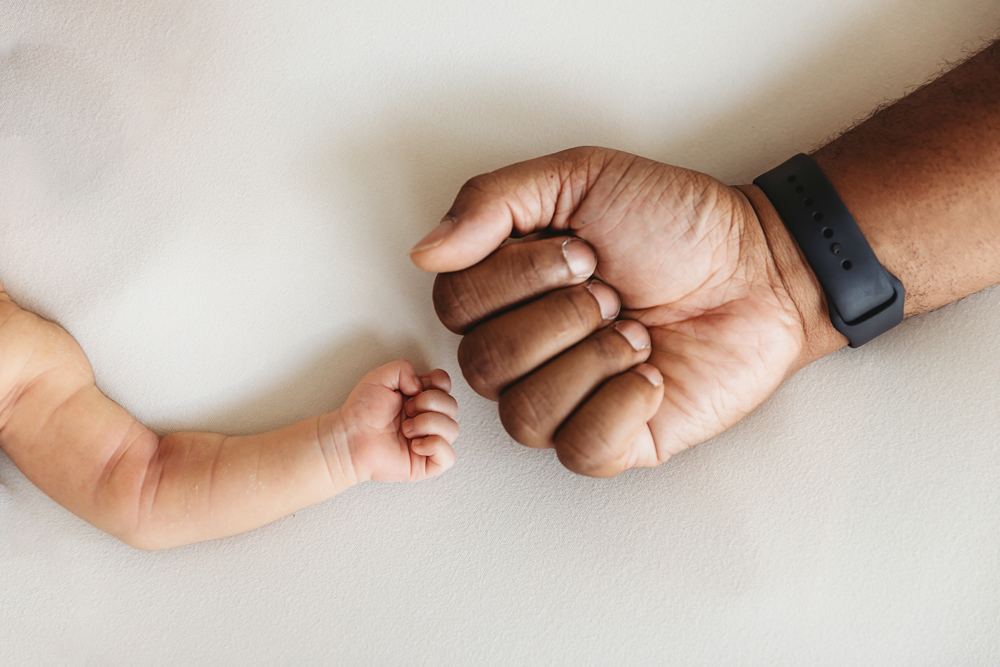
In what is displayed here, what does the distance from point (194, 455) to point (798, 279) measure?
832 millimetres

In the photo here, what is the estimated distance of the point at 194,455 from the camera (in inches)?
31.6

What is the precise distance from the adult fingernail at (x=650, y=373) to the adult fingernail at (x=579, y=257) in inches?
5.0

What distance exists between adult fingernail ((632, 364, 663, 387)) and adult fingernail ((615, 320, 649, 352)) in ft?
0.07

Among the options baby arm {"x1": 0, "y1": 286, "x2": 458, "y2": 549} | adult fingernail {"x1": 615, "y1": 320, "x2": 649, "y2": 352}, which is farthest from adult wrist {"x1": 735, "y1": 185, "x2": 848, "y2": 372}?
baby arm {"x1": 0, "y1": 286, "x2": 458, "y2": 549}

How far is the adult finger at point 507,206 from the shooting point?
0.69 metres

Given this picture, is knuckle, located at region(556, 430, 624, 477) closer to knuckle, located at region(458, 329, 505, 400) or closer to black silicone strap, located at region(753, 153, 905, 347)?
knuckle, located at region(458, 329, 505, 400)

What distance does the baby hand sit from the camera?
0.77 metres

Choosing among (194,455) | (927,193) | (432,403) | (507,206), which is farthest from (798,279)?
(194,455)

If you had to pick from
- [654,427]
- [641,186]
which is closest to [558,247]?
[641,186]

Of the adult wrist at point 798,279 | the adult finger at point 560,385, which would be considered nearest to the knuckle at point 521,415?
the adult finger at point 560,385

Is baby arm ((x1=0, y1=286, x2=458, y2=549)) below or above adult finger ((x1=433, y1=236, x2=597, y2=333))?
below

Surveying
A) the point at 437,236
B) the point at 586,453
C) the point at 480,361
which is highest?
the point at 437,236

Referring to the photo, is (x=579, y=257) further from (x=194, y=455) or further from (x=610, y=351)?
(x=194, y=455)

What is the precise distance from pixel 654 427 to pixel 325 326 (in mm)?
469
